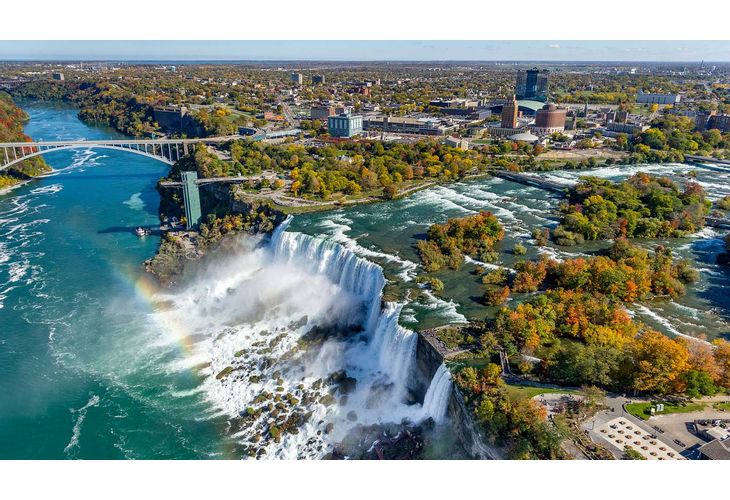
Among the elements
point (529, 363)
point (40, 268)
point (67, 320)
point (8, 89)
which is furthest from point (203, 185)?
point (8, 89)

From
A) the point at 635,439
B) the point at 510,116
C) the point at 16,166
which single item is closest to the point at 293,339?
the point at 635,439

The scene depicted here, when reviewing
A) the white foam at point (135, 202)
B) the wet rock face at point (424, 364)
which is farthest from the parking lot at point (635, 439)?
the white foam at point (135, 202)

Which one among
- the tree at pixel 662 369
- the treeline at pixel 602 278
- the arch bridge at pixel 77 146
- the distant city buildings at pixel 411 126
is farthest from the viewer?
the distant city buildings at pixel 411 126

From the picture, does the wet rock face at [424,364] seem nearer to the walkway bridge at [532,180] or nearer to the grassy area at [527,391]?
the grassy area at [527,391]

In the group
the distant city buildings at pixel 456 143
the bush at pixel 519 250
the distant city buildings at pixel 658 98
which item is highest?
A: the distant city buildings at pixel 658 98

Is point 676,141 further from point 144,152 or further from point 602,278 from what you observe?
point 144,152

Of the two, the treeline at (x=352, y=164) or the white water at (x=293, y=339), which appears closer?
the white water at (x=293, y=339)

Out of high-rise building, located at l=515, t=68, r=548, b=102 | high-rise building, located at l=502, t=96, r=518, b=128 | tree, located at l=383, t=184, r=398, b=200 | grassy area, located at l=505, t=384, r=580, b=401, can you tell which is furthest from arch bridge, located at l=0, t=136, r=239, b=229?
high-rise building, located at l=515, t=68, r=548, b=102

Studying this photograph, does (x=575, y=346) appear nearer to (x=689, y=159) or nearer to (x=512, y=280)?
(x=512, y=280)
